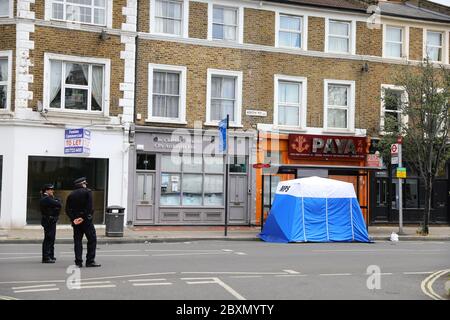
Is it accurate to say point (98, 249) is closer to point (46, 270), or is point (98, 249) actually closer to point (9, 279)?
point (46, 270)

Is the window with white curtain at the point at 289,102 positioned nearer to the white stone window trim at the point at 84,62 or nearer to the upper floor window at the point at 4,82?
the white stone window trim at the point at 84,62

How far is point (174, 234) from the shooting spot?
2139 centimetres

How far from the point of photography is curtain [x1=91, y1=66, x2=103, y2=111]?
75.3ft

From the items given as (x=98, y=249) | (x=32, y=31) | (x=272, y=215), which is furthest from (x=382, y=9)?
(x=98, y=249)

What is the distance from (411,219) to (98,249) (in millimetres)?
15964

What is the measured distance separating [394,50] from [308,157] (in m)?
6.52

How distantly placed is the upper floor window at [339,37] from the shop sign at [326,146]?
3.87m

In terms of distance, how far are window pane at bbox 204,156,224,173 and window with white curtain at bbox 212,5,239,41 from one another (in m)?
4.84

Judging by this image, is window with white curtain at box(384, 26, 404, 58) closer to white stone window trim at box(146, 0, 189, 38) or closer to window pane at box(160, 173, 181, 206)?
white stone window trim at box(146, 0, 189, 38)

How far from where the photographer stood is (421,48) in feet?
90.4

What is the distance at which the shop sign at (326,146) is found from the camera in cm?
2528

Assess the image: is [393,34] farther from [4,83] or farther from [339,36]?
[4,83]

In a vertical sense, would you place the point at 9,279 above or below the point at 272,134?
below
